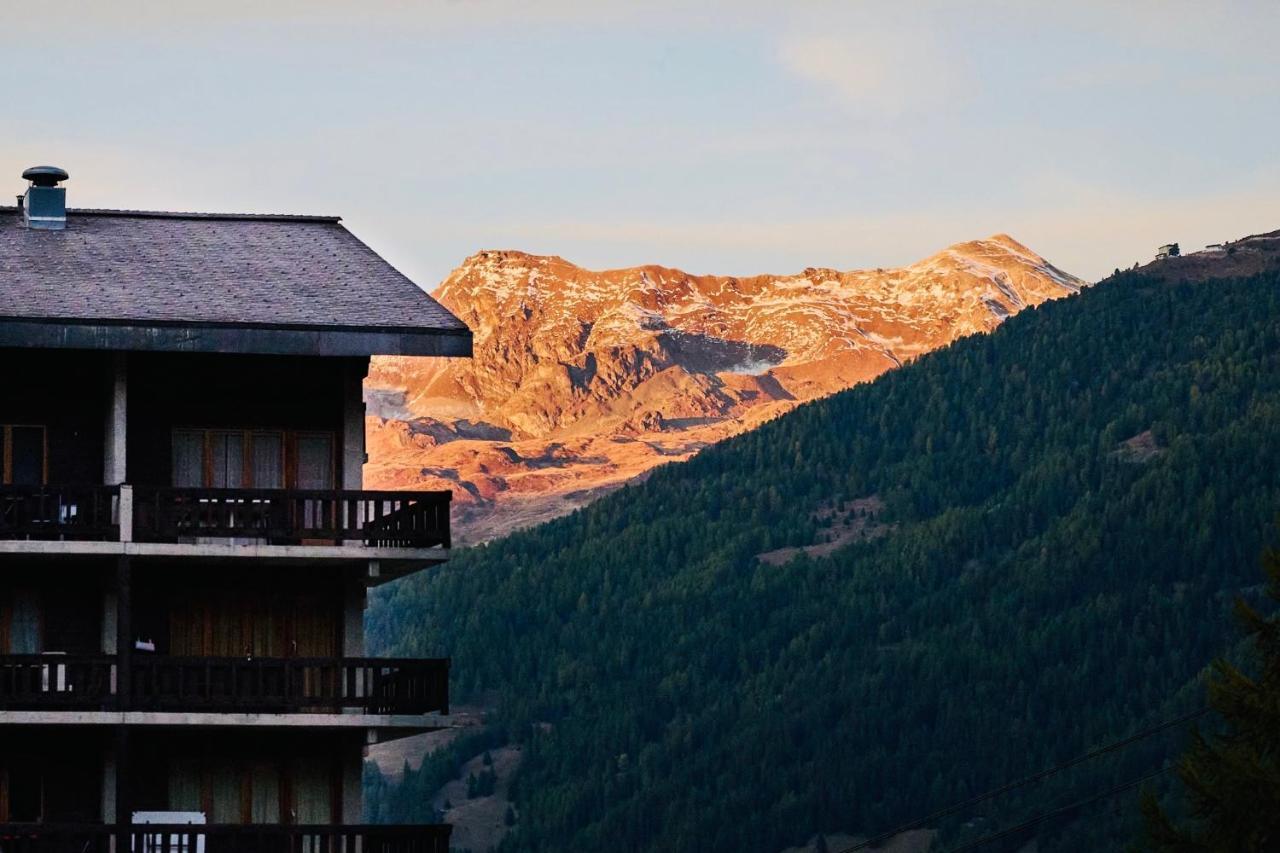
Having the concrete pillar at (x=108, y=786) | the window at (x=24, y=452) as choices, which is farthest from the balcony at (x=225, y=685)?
the window at (x=24, y=452)

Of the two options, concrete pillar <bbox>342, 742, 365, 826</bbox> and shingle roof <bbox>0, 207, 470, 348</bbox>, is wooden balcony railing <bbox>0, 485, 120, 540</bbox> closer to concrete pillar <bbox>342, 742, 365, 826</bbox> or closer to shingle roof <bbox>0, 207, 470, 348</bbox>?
shingle roof <bbox>0, 207, 470, 348</bbox>

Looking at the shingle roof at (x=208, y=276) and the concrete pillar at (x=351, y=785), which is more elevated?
the shingle roof at (x=208, y=276)

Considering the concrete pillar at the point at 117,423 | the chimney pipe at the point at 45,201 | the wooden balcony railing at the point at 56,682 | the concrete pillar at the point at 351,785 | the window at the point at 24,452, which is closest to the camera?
the wooden balcony railing at the point at 56,682

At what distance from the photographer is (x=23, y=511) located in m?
48.6

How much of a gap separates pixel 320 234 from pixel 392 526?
29.3 feet

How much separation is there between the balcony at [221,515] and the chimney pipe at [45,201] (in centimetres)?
823

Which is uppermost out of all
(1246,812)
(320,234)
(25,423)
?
(320,234)

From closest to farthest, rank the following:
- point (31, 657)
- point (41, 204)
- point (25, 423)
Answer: point (31, 657)
point (25, 423)
point (41, 204)

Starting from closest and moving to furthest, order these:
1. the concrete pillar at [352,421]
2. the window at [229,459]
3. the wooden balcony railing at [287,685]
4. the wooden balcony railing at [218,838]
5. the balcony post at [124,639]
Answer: the wooden balcony railing at [218,838], the balcony post at [124,639], the wooden balcony railing at [287,685], the window at [229,459], the concrete pillar at [352,421]

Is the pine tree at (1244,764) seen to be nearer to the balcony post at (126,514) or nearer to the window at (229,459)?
the window at (229,459)

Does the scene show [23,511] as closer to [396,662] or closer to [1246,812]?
[396,662]

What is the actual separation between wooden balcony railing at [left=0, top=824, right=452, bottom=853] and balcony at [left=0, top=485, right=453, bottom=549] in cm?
494

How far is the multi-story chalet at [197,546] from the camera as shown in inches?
1906

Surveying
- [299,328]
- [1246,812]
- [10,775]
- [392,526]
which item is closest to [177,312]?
[299,328]
